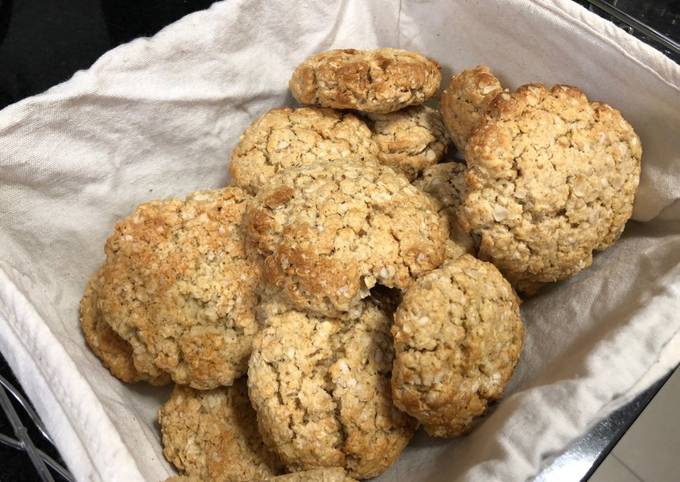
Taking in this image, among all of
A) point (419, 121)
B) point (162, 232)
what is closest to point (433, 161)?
point (419, 121)

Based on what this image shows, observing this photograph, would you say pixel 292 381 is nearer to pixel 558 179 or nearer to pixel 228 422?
pixel 228 422

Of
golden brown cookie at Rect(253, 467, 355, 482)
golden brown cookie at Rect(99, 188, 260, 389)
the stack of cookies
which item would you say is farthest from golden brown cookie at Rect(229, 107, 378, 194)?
golden brown cookie at Rect(253, 467, 355, 482)

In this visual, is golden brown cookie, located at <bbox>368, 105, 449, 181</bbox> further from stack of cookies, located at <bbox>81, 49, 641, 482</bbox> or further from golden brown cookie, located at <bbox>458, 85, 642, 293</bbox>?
golden brown cookie, located at <bbox>458, 85, 642, 293</bbox>

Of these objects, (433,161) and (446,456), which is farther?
(433,161)

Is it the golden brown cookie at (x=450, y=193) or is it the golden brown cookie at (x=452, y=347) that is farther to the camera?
the golden brown cookie at (x=450, y=193)

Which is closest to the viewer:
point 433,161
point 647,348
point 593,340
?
point 647,348

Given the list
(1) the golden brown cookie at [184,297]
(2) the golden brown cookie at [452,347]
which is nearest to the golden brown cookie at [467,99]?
(2) the golden brown cookie at [452,347]

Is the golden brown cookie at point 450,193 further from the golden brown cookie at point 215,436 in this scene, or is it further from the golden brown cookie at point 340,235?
the golden brown cookie at point 215,436
